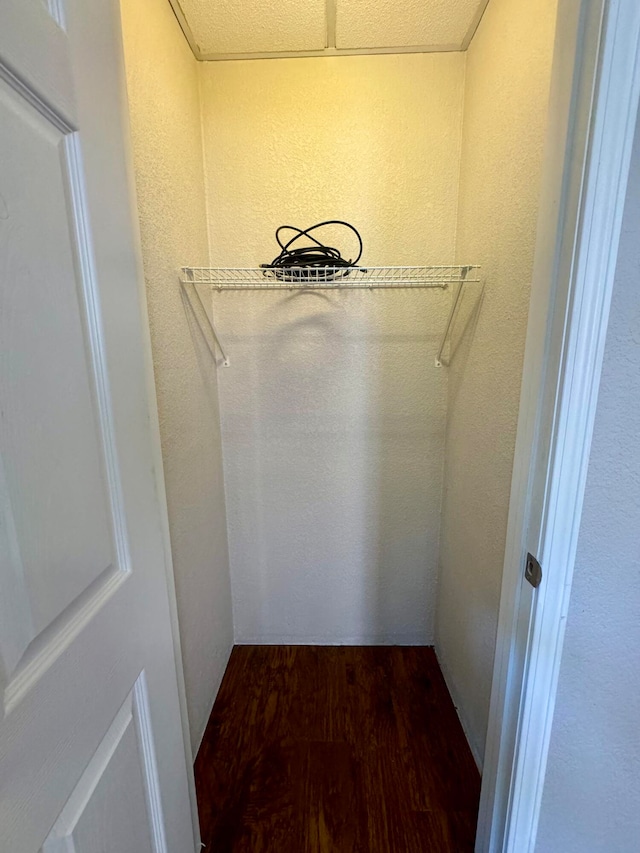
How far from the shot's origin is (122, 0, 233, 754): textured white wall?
1.06 metres

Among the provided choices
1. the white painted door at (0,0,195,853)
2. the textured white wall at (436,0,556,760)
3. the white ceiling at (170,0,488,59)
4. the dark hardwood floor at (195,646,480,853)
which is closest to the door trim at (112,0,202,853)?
the white painted door at (0,0,195,853)

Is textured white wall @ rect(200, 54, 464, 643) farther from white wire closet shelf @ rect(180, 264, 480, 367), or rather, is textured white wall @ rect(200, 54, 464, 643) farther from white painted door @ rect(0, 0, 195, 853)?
white painted door @ rect(0, 0, 195, 853)

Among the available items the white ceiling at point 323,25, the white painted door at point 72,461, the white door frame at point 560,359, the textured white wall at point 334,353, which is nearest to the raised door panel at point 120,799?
the white painted door at point 72,461

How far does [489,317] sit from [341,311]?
0.59 meters

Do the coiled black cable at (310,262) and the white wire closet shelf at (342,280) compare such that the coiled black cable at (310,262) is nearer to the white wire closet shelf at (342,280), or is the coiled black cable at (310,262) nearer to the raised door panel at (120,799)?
the white wire closet shelf at (342,280)

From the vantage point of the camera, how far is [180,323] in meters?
1.29

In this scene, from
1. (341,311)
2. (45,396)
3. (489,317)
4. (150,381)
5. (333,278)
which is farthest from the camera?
(341,311)

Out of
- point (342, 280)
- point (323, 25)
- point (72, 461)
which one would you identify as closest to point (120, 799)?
point (72, 461)

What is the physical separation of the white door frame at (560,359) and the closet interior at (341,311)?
12.8 inches

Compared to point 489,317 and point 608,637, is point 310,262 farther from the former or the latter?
point 608,637

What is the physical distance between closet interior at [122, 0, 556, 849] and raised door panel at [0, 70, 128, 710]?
0.56 meters

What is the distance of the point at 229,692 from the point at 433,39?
257 centimetres

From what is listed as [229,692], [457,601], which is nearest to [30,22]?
[457,601]

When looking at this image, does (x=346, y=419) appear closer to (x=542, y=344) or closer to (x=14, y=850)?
(x=542, y=344)
